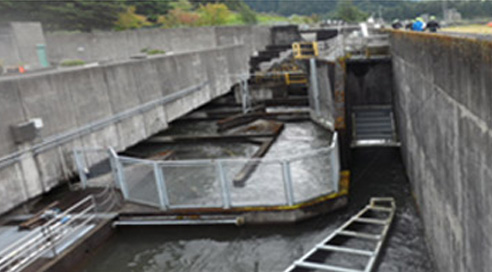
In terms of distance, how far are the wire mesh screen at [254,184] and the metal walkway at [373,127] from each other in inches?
229

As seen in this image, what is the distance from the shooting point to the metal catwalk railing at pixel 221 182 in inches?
378

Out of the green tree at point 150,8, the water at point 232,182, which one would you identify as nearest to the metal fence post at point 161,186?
the water at point 232,182

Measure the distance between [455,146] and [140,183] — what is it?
25.6 feet

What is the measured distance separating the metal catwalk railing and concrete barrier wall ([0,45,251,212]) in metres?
2.50

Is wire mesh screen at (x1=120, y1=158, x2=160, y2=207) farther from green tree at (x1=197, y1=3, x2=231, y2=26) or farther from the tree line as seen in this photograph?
green tree at (x1=197, y1=3, x2=231, y2=26)

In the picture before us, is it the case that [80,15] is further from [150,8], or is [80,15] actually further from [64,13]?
[150,8]

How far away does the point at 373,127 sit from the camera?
1639cm

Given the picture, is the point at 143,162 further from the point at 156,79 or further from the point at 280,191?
the point at 156,79

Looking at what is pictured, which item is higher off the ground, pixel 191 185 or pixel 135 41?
pixel 135 41

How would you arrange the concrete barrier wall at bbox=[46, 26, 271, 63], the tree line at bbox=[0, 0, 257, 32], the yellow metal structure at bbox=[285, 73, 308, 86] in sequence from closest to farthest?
1. the yellow metal structure at bbox=[285, 73, 308, 86]
2. the concrete barrier wall at bbox=[46, 26, 271, 63]
3. the tree line at bbox=[0, 0, 257, 32]

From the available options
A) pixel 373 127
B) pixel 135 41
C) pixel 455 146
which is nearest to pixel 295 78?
pixel 373 127

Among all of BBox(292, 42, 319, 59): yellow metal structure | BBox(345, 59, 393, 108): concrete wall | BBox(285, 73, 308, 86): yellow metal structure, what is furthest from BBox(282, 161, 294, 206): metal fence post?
BBox(285, 73, 308, 86): yellow metal structure

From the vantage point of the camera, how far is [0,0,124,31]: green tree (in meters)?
35.9

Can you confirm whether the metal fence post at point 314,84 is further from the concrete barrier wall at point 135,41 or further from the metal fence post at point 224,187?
the concrete barrier wall at point 135,41
